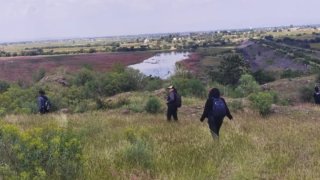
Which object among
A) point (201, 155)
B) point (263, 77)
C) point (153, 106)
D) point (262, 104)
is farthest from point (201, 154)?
point (263, 77)

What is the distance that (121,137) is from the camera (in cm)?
1097

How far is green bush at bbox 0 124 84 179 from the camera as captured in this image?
20.9ft

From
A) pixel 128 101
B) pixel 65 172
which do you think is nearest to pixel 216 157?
pixel 65 172

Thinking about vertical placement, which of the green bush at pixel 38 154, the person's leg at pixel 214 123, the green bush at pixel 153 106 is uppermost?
the green bush at pixel 38 154

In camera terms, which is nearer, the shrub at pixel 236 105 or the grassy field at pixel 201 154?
the grassy field at pixel 201 154

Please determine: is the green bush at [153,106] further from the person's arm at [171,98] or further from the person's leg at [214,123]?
the person's leg at [214,123]

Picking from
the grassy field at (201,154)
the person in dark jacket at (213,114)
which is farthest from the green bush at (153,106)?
the person in dark jacket at (213,114)

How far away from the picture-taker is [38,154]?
6445 mm

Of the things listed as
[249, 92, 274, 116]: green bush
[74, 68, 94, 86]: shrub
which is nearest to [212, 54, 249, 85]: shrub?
[74, 68, 94, 86]: shrub

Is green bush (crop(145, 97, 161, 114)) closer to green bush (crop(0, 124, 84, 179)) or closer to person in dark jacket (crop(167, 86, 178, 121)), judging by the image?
person in dark jacket (crop(167, 86, 178, 121))

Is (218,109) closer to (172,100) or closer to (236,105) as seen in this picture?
(172,100)

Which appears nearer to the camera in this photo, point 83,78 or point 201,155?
point 201,155

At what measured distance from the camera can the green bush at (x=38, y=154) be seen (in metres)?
6.36

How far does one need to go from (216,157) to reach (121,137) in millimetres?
2924
